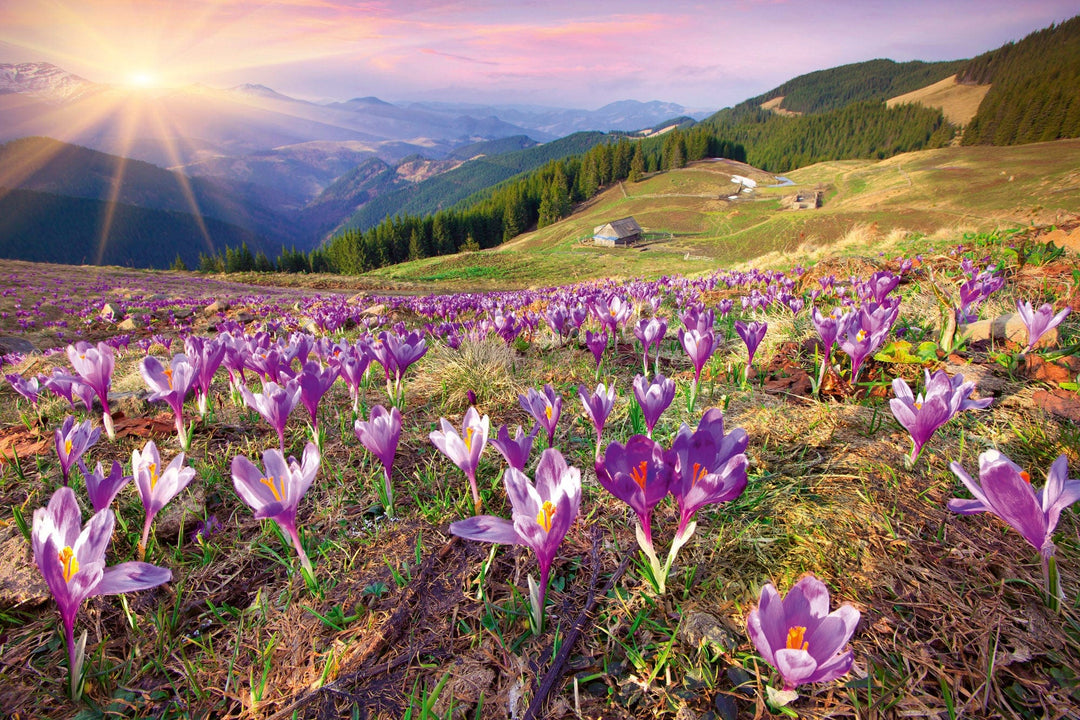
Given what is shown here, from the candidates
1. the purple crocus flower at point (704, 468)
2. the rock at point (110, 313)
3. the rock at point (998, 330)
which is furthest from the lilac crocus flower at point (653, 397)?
the rock at point (110, 313)

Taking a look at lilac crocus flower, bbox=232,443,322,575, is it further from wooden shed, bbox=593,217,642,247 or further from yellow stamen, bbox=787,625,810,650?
wooden shed, bbox=593,217,642,247

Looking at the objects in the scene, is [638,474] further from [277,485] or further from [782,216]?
[782,216]

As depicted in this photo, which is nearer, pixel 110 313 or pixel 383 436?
pixel 383 436

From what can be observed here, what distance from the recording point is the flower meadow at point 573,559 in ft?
4.33

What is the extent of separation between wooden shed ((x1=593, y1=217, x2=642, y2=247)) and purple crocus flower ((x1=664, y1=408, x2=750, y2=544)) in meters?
63.6

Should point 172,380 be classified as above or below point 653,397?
above

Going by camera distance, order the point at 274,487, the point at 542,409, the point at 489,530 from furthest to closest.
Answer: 1. the point at 542,409
2. the point at 274,487
3. the point at 489,530

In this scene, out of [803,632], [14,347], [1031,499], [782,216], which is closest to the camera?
[803,632]

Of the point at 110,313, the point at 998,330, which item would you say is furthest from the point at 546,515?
the point at 110,313

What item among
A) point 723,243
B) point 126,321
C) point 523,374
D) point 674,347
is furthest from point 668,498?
point 723,243

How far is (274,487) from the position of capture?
5.57ft

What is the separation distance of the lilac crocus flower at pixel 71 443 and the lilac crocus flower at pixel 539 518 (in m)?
2.12

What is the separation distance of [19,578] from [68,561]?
649 mm

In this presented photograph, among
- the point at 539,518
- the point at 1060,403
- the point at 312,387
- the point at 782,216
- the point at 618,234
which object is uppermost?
the point at 312,387
